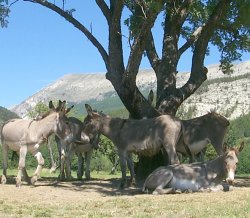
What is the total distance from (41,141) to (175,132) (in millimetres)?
4045

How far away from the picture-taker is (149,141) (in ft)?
49.1

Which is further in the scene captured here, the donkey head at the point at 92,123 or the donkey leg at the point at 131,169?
the donkey head at the point at 92,123

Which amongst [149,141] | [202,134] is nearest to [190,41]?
[202,134]

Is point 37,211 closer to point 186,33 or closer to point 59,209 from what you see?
point 59,209

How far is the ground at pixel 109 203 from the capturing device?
30.4 feet

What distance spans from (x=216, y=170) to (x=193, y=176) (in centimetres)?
70

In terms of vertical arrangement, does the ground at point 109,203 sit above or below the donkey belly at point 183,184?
below

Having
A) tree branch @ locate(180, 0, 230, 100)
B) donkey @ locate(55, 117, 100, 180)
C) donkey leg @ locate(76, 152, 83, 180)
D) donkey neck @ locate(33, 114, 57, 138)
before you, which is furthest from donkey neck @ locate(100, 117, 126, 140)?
donkey leg @ locate(76, 152, 83, 180)

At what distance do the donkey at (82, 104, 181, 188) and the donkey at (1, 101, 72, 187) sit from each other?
3.15 ft

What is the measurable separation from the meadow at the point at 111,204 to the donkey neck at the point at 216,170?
0.59 meters

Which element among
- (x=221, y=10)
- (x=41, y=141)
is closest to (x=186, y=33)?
(x=221, y=10)

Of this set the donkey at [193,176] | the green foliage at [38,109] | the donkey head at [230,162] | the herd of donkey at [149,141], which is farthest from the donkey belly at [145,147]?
the green foliage at [38,109]

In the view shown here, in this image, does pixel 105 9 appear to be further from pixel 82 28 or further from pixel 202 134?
pixel 202 134

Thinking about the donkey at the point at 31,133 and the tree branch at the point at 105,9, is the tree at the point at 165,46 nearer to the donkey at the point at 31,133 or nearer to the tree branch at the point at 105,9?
the tree branch at the point at 105,9
